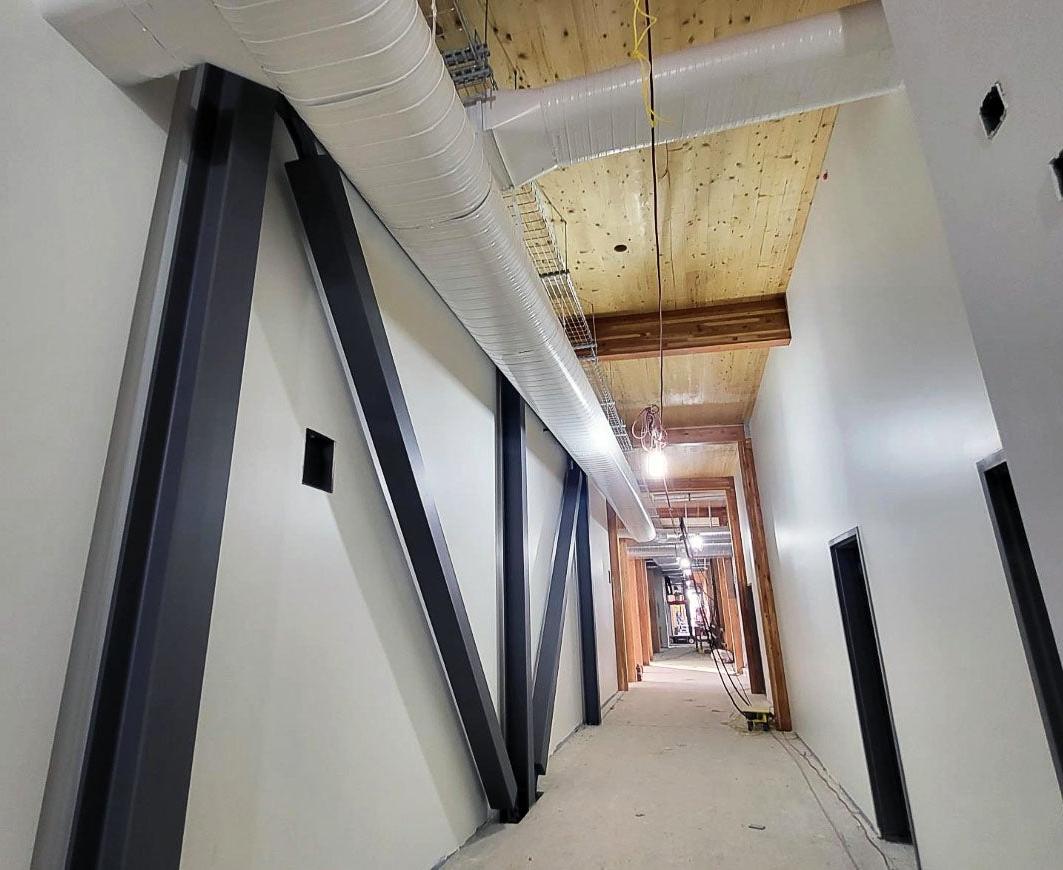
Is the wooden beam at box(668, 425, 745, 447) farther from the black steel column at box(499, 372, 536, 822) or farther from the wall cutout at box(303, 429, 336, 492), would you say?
the wall cutout at box(303, 429, 336, 492)

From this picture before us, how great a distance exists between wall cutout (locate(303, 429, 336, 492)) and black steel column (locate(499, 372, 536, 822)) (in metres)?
1.68

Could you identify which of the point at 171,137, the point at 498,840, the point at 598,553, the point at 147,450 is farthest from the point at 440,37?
the point at 598,553

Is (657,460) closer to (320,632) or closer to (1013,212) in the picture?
(320,632)

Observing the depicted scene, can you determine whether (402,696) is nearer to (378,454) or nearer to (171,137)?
(378,454)

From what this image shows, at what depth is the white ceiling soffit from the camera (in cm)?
114

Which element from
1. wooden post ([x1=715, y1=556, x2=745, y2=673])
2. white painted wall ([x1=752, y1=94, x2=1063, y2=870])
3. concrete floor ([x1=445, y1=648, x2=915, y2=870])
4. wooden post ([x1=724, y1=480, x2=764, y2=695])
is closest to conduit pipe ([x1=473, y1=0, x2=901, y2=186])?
white painted wall ([x1=752, y1=94, x2=1063, y2=870])

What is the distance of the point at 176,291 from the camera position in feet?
4.43

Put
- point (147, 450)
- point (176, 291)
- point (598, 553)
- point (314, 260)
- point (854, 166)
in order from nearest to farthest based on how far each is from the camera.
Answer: point (147, 450) < point (176, 291) < point (314, 260) < point (854, 166) < point (598, 553)

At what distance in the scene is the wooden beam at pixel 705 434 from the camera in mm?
6422

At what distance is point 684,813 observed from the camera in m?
3.08

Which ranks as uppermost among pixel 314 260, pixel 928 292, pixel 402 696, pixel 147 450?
pixel 314 260

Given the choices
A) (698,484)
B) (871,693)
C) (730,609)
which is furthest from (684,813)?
(730,609)

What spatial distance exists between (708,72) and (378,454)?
Result: 1708 mm

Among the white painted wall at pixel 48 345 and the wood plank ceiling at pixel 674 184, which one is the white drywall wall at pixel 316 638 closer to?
the white painted wall at pixel 48 345
